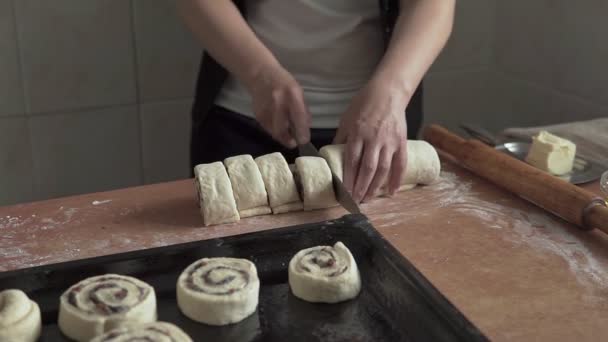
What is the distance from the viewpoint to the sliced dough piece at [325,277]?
2.47 ft

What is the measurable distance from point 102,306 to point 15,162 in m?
0.98

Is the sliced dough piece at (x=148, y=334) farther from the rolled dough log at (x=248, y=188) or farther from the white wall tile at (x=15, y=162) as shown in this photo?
the white wall tile at (x=15, y=162)

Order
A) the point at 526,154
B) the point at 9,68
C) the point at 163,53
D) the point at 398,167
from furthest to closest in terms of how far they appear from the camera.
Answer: the point at 163,53 < the point at 9,68 < the point at 526,154 < the point at 398,167

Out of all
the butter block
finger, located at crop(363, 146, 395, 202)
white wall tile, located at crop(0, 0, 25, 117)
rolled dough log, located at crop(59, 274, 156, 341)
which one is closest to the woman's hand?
finger, located at crop(363, 146, 395, 202)

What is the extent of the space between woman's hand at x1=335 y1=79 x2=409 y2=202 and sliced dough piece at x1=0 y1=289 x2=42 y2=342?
1.57 feet

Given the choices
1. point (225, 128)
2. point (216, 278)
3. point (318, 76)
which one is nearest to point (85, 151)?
point (225, 128)

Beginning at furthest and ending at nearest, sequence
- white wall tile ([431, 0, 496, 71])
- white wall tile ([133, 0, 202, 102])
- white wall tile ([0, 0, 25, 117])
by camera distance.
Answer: white wall tile ([431, 0, 496, 71]) → white wall tile ([133, 0, 202, 102]) → white wall tile ([0, 0, 25, 117])

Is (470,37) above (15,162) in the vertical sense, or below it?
above

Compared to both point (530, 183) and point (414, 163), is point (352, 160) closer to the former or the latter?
point (414, 163)

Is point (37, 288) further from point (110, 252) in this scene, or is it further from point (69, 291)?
point (110, 252)

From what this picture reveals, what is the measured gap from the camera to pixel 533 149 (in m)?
1.14

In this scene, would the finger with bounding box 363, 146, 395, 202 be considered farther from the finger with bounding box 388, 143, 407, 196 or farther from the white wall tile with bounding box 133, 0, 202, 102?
the white wall tile with bounding box 133, 0, 202, 102

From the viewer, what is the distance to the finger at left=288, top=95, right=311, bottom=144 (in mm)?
1029

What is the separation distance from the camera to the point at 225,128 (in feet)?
4.07
